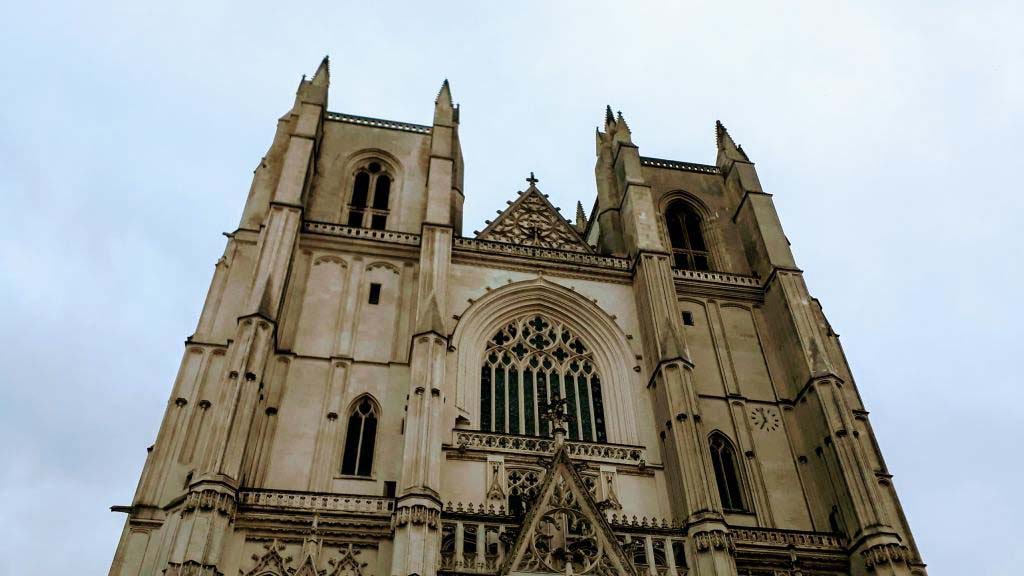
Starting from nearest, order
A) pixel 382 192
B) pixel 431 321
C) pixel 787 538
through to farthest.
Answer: pixel 787 538 < pixel 431 321 < pixel 382 192

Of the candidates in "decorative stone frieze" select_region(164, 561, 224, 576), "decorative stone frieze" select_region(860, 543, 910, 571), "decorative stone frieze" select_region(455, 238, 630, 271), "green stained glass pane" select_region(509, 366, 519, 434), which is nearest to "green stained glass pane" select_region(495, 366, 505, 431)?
"green stained glass pane" select_region(509, 366, 519, 434)

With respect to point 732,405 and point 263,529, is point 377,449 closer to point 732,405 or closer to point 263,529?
point 263,529

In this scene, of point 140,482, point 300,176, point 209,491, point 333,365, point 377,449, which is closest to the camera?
point 209,491

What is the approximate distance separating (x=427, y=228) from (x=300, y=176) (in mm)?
4038

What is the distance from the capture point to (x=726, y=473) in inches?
776

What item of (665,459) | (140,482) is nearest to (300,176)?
(140,482)

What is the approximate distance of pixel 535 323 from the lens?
2208 centimetres

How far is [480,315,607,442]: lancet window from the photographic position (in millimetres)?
19683

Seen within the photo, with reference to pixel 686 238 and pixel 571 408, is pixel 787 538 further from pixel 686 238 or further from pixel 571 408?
pixel 686 238

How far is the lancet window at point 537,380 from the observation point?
19683 mm

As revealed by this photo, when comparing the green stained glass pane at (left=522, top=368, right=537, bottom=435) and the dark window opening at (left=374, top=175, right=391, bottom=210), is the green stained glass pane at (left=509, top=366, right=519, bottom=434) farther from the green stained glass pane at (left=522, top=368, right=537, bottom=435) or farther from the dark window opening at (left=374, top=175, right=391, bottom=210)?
the dark window opening at (left=374, top=175, right=391, bottom=210)

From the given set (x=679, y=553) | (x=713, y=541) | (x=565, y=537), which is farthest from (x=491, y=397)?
(x=713, y=541)

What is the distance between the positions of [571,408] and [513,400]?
1.51 meters

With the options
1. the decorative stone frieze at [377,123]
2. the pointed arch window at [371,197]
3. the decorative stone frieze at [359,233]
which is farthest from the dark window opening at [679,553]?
the decorative stone frieze at [377,123]
